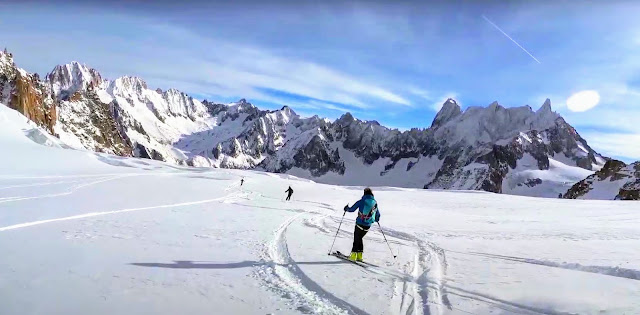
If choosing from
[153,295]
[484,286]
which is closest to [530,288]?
[484,286]

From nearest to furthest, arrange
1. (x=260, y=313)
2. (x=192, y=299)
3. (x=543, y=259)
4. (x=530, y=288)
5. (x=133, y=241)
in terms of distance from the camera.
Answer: (x=260, y=313)
(x=192, y=299)
(x=530, y=288)
(x=133, y=241)
(x=543, y=259)

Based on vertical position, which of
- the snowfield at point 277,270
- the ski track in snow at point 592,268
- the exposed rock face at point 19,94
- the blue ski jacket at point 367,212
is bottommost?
the snowfield at point 277,270

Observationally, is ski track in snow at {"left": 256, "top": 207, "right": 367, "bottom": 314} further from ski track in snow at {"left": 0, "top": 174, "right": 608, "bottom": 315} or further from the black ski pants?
the black ski pants

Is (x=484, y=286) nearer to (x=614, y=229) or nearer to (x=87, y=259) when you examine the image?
(x=87, y=259)

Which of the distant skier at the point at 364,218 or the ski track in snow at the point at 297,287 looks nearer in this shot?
the ski track in snow at the point at 297,287

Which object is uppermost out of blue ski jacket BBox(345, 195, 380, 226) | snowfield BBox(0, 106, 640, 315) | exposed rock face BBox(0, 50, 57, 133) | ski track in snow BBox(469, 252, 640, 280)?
exposed rock face BBox(0, 50, 57, 133)

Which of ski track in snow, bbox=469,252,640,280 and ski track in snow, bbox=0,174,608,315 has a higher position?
ski track in snow, bbox=469,252,640,280

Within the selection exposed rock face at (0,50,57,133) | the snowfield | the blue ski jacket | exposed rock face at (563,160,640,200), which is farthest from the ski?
exposed rock face at (563,160,640,200)

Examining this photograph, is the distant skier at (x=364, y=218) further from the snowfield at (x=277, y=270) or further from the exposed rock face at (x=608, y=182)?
the exposed rock face at (x=608, y=182)

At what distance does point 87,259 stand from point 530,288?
10694 millimetres

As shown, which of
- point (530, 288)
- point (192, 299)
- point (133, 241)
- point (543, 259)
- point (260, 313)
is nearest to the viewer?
point (260, 313)

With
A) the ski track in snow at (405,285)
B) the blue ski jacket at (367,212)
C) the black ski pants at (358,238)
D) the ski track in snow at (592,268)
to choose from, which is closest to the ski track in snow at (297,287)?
the ski track in snow at (405,285)

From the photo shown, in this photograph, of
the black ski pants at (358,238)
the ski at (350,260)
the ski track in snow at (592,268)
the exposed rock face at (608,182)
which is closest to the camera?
the ski track in snow at (592,268)

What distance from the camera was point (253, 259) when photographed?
1170cm
